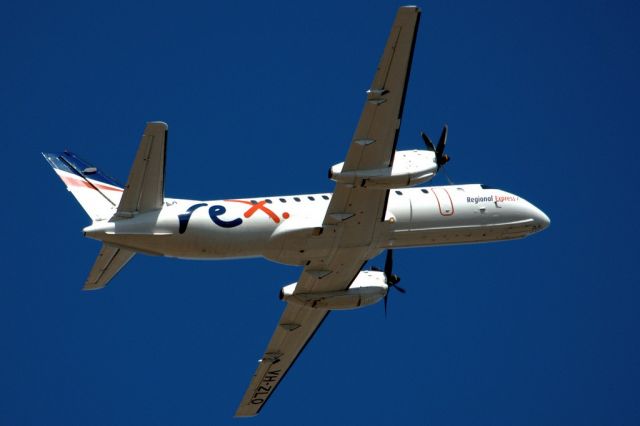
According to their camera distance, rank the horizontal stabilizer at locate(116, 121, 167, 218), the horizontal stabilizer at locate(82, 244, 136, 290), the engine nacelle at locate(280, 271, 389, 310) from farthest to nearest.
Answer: the engine nacelle at locate(280, 271, 389, 310)
the horizontal stabilizer at locate(82, 244, 136, 290)
the horizontal stabilizer at locate(116, 121, 167, 218)

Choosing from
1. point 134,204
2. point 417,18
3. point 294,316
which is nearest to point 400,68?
point 417,18

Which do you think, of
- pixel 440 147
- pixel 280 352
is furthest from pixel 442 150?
pixel 280 352

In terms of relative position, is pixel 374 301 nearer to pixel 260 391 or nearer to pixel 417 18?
pixel 260 391

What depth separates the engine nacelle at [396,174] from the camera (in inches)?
1396

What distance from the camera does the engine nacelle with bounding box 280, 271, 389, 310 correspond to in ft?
138

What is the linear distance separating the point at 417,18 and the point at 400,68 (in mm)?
1768

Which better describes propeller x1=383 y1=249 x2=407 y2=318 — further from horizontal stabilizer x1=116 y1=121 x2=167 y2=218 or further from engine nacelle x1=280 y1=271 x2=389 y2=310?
horizontal stabilizer x1=116 y1=121 x2=167 y2=218

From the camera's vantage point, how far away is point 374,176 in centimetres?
3544

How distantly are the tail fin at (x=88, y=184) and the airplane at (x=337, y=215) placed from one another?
0.05 m

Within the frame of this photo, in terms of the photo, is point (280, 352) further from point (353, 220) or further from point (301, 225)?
point (353, 220)

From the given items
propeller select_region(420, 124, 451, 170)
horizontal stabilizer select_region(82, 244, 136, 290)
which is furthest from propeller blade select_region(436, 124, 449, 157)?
horizontal stabilizer select_region(82, 244, 136, 290)

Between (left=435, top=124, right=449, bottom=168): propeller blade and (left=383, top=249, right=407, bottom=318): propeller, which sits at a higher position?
(left=435, top=124, right=449, bottom=168): propeller blade

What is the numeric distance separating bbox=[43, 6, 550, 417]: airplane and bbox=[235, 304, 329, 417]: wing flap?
315 mm

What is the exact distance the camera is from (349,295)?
42.3 m
